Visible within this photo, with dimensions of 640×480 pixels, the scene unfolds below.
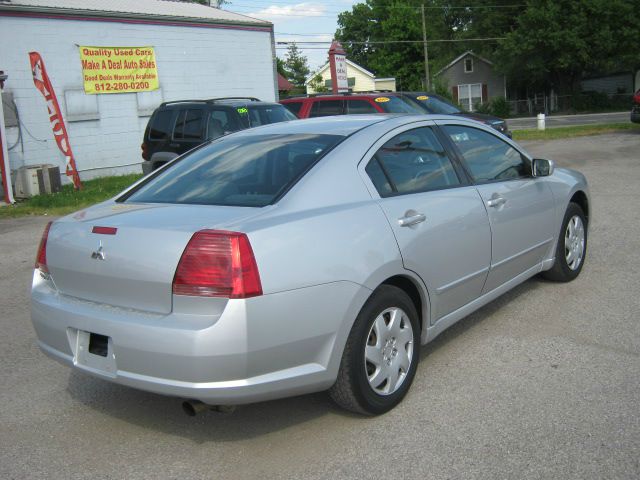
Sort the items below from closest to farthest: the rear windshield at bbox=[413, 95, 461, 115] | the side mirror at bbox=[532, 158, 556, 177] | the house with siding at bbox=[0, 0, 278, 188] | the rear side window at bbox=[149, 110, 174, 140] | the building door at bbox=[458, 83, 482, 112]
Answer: the side mirror at bbox=[532, 158, 556, 177] < the rear side window at bbox=[149, 110, 174, 140] < the rear windshield at bbox=[413, 95, 461, 115] < the house with siding at bbox=[0, 0, 278, 188] < the building door at bbox=[458, 83, 482, 112]

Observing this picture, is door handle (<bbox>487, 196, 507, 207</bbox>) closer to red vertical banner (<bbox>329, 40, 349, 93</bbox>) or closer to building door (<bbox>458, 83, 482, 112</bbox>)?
red vertical banner (<bbox>329, 40, 349, 93</bbox>)

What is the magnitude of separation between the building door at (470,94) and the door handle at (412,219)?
58092 millimetres

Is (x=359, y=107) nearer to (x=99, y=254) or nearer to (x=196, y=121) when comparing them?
(x=196, y=121)

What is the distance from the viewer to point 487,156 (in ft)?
16.8

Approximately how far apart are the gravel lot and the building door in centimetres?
5718

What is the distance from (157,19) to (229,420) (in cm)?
1705

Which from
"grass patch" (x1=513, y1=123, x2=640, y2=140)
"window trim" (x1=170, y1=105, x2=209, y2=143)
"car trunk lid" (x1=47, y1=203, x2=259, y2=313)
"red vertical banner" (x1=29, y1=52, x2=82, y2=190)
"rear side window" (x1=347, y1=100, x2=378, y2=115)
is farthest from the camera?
"grass patch" (x1=513, y1=123, x2=640, y2=140)

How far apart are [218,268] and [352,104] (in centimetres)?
1167

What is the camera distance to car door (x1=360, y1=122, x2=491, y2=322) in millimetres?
3945

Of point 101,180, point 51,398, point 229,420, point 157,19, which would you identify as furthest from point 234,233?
point 157,19

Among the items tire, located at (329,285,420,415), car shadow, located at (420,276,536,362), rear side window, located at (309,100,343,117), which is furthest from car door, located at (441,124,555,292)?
rear side window, located at (309,100,343,117)

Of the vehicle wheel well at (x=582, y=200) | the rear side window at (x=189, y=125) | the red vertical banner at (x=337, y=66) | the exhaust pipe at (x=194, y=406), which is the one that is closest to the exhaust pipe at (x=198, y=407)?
the exhaust pipe at (x=194, y=406)

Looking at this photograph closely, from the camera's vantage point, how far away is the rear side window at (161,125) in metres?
12.8

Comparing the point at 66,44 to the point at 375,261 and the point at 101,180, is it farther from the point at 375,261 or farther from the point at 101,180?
the point at 375,261
